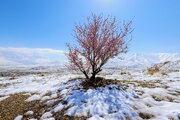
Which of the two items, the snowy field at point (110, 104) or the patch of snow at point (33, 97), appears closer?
the snowy field at point (110, 104)

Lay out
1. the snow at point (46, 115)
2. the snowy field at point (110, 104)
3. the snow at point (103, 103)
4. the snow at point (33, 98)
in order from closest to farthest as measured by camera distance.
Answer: the snowy field at point (110, 104)
the snow at point (103, 103)
the snow at point (46, 115)
the snow at point (33, 98)

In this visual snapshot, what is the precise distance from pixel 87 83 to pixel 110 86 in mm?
1631

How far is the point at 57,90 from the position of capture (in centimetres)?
1252

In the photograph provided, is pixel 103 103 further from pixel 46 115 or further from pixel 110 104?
pixel 46 115

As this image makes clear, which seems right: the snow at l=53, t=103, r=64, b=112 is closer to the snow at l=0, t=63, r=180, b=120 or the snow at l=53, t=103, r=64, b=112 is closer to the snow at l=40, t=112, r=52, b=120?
the snow at l=0, t=63, r=180, b=120

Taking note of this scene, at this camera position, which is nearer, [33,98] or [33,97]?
[33,98]

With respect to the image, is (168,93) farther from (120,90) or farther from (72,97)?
(72,97)

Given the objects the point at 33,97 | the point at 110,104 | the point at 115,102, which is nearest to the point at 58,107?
the point at 110,104

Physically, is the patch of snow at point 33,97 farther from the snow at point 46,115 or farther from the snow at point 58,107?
the snow at point 46,115

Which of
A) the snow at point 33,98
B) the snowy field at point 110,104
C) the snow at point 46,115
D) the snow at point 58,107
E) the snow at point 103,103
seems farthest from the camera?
the snow at point 33,98

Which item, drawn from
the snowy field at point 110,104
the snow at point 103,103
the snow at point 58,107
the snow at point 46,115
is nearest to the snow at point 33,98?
the snowy field at point 110,104

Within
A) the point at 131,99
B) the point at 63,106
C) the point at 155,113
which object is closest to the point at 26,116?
the point at 63,106

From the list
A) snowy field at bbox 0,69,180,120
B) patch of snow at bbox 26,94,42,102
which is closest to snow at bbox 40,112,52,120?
snowy field at bbox 0,69,180,120

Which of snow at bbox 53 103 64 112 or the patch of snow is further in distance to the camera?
the patch of snow
